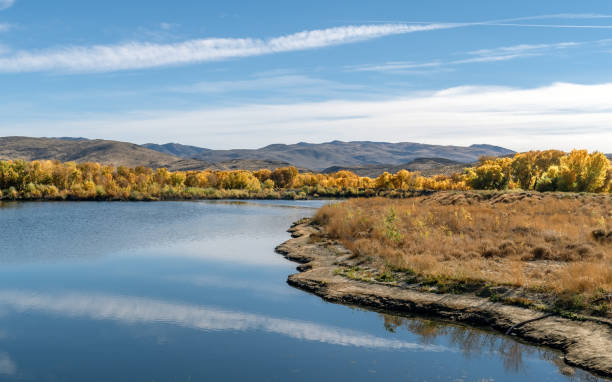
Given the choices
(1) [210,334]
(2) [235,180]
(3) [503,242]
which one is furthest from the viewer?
(2) [235,180]

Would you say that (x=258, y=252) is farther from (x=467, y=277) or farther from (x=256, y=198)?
(x=256, y=198)

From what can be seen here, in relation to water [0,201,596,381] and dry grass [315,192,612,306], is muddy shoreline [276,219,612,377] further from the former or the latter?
dry grass [315,192,612,306]

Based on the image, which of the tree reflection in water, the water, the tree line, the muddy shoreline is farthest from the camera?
the tree line

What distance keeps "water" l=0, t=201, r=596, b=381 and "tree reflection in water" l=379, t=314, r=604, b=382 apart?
0.12ft

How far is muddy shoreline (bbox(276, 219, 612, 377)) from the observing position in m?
14.2

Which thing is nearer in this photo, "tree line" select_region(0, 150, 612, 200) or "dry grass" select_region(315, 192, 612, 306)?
"dry grass" select_region(315, 192, 612, 306)

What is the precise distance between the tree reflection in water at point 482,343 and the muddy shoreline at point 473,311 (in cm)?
36

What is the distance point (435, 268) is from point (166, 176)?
115 meters

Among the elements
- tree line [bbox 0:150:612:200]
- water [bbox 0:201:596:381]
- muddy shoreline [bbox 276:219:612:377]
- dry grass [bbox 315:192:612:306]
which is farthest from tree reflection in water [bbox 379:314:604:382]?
tree line [bbox 0:150:612:200]

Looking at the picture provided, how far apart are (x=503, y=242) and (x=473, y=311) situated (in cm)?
875

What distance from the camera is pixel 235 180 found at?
139125 millimetres

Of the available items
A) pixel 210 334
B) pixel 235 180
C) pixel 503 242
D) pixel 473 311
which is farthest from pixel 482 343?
pixel 235 180

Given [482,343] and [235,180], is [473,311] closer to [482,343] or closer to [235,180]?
[482,343]

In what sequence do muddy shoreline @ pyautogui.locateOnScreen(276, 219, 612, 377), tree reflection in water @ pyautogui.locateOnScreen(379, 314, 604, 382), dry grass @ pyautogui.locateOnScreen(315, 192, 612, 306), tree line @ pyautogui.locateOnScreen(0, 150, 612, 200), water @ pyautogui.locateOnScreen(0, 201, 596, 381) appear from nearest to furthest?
1. water @ pyautogui.locateOnScreen(0, 201, 596, 381)
2. tree reflection in water @ pyautogui.locateOnScreen(379, 314, 604, 382)
3. muddy shoreline @ pyautogui.locateOnScreen(276, 219, 612, 377)
4. dry grass @ pyautogui.locateOnScreen(315, 192, 612, 306)
5. tree line @ pyautogui.locateOnScreen(0, 150, 612, 200)
